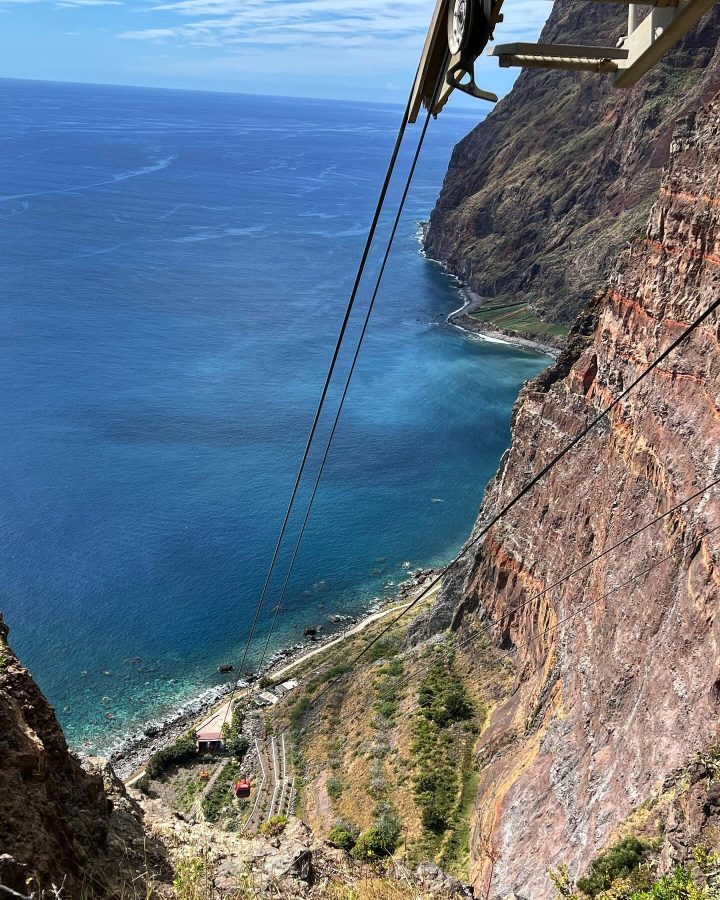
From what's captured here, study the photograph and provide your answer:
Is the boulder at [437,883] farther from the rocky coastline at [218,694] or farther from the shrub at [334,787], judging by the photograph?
the rocky coastline at [218,694]

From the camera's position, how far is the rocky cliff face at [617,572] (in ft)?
83.7

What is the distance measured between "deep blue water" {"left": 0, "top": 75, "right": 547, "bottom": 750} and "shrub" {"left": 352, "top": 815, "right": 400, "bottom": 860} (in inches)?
1106

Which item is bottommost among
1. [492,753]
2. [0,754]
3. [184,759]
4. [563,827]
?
[184,759]

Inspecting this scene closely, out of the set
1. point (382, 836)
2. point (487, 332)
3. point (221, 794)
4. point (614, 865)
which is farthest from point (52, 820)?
point (487, 332)

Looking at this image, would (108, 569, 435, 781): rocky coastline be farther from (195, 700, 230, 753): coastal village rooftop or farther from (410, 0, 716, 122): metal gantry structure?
(410, 0, 716, 122): metal gantry structure

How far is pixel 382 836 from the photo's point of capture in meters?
37.3

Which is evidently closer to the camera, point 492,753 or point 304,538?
point 492,753

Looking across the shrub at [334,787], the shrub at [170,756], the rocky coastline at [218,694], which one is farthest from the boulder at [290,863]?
the rocky coastline at [218,694]

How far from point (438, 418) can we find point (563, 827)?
3414 inches

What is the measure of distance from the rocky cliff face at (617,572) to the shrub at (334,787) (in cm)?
880

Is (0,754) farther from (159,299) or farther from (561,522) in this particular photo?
(159,299)

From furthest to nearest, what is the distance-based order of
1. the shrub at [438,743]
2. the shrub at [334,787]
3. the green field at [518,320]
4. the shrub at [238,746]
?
the green field at [518,320] < the shrub at [238,746] < the shrub at [334,787] < the shrub at [438,743]

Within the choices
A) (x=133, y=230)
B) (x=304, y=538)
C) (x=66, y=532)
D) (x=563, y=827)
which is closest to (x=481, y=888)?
(x=563, y=827)

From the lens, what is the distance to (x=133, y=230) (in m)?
194
